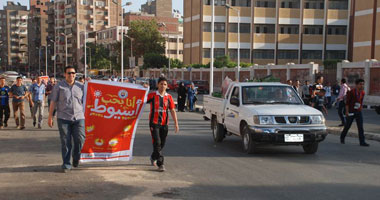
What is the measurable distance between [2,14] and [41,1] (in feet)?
82.9

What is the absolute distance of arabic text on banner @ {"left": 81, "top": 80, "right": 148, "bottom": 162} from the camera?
25.0 ft

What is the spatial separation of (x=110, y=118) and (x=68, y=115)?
76 centimetres

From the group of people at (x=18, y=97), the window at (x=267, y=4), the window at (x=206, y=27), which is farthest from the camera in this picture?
the window at (x=267, y=4)

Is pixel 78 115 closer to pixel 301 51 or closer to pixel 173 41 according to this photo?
pixel 301 51

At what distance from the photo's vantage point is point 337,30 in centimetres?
6750

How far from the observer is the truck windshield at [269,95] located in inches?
404

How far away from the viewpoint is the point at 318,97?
56.3 feet

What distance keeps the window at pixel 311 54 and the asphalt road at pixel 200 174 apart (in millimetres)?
58827

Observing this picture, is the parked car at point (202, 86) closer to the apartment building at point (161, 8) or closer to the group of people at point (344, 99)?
the group of people at point (344, 99)

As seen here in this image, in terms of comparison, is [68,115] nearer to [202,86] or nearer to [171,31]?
[202,86]

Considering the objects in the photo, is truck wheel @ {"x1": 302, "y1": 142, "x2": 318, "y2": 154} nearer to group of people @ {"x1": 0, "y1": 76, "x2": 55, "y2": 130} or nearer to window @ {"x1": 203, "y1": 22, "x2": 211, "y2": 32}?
group of people @ {"x1": 0, "y1": 76, "x2": 55, "y2": 130}

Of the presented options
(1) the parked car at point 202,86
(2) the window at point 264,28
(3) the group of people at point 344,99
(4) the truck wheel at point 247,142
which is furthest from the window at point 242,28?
(4) the truck wheel at point 247,142

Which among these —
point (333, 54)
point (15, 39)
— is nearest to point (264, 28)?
point (333, 54)

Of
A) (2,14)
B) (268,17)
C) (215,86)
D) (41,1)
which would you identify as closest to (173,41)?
(268,17)
